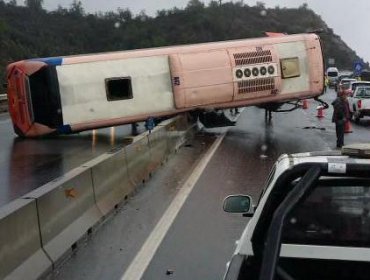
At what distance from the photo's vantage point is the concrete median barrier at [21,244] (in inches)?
229

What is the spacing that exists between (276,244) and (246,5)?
182429 millimetres

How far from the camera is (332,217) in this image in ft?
11.4

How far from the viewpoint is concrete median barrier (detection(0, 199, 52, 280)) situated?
583 cm

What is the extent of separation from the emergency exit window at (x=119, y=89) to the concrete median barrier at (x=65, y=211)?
11.2 meters

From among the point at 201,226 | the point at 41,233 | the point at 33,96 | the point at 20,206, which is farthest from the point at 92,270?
the point at 33,96

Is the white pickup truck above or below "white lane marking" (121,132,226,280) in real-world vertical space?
below

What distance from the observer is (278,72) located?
22156 millimetres

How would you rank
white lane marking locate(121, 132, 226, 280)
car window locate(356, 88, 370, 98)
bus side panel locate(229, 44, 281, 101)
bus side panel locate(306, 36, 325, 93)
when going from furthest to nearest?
car window locate(356, 88, 370, 98), bus side panel locate(306, 36, 325, 93), bus side panel locate(229, 44, 281, 101), white lane marking locate(121, 132, 226, 280)

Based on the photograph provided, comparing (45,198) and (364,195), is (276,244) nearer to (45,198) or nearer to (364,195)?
(364,195)

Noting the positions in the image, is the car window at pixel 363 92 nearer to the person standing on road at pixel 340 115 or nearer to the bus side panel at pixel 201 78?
the bus side panel at pixel 201 78

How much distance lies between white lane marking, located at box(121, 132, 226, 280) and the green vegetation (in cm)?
4925

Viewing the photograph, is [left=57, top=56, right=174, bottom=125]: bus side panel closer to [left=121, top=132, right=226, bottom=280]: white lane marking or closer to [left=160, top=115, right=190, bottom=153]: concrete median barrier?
[left=160, top=115, right=190, bottom=153]: concrete median barrier

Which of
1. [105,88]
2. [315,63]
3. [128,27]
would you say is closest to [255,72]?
[315,63]

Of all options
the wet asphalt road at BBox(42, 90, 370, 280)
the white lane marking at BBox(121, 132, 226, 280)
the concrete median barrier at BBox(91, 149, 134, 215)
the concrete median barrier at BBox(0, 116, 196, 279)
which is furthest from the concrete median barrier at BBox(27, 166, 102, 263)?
the white lane marking at BBox(121, 132, 226, 280)
